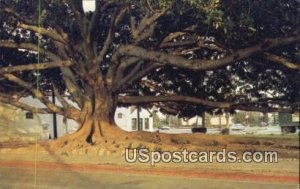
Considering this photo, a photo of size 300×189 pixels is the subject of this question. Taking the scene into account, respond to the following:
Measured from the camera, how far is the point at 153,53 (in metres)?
20.5

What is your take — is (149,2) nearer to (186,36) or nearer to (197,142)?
(186,36)

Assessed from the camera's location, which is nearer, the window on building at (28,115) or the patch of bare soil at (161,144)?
the patch of bare soil at (161,144)

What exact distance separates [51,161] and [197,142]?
311 inches

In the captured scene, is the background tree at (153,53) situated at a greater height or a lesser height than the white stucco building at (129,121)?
greater

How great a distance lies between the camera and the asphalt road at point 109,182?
12.6m

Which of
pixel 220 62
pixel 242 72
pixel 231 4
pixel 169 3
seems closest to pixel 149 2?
pixel 169 3

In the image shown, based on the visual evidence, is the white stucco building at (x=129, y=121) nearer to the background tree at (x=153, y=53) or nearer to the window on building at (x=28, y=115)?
the window on building at (x=28, y=115)

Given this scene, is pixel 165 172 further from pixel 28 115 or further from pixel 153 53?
pixel 28 115

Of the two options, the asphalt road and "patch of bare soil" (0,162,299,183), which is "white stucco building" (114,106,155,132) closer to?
"patch of bare soil" (0,162,299,183)

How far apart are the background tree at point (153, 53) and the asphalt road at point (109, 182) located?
183 inches

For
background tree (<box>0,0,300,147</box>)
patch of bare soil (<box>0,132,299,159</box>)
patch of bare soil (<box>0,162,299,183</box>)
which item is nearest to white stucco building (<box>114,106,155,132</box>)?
background tree (<box>0,0,300,147</box>)

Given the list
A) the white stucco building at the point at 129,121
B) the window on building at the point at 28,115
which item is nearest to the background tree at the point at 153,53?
the window on building at the point at 28,115

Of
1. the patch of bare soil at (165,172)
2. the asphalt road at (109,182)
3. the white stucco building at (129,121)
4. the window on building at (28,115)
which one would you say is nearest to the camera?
the asphalt road at (109,182)

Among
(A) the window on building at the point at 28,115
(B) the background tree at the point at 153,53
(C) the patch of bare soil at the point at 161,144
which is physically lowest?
(C) the patch of bare soil at the point at 161,144
